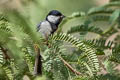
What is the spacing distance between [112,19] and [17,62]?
4.10 feet

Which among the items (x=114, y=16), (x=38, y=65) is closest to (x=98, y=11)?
(x=114, y=16)

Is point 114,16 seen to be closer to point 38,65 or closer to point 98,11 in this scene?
point 98,11

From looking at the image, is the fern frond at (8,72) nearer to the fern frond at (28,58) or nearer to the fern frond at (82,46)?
the fern frond at (28,58)

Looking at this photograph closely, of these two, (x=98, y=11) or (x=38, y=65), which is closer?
(x=38, y=65)

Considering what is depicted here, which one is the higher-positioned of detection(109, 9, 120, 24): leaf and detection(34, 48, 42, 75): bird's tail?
detection(109, 9, 120, 24): leaf

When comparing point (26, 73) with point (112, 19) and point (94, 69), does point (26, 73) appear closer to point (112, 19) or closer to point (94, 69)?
point (94, 69)

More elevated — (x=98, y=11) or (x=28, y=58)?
(x=98, y=11)

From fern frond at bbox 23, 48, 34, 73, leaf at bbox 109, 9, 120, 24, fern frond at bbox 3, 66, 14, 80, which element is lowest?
fern frond at bbox 3, 66, 14, 80

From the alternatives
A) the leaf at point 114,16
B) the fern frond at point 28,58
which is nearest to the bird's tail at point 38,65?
the fern frond at point 28,58

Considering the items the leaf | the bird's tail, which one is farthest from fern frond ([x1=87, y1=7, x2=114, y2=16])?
the bird's tail

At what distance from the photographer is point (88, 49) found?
40.5 inches

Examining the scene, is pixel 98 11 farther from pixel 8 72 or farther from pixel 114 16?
pixel 8 72

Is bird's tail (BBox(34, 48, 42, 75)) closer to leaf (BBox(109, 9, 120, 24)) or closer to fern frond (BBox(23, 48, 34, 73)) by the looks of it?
fern frond (BBox(23, 48, 34, 73))

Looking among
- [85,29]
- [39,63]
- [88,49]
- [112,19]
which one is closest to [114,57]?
[88,49]
